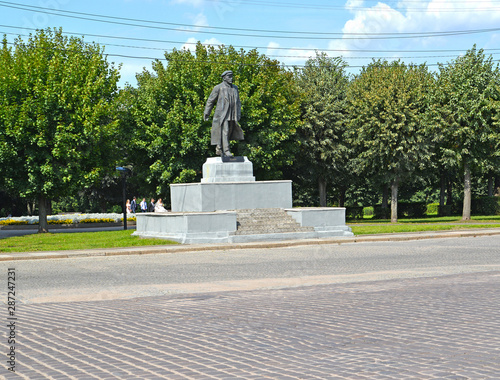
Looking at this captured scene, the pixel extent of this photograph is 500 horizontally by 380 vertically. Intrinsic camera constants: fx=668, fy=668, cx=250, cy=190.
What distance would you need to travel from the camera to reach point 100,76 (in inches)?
1543

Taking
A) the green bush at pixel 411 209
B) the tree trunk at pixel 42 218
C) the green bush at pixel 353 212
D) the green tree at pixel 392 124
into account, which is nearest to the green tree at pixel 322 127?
the green tree at pixel 392 124

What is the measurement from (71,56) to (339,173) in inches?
909

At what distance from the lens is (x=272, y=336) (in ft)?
24.7

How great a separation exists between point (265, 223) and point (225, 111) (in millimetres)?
5127

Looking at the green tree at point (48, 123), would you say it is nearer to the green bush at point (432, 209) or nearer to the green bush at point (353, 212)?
the green bush at point (353, 212)

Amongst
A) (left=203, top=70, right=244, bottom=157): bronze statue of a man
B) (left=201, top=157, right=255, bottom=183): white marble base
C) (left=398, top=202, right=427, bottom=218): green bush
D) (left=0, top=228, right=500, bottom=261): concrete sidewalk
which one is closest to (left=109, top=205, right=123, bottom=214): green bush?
(left=398, top=202, right=427, bottom=218): green bush

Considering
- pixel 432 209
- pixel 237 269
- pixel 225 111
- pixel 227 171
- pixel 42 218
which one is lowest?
pixel 237 269

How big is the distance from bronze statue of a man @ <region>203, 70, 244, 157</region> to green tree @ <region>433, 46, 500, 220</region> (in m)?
21.5

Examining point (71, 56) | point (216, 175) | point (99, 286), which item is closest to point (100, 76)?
point (71, 56)

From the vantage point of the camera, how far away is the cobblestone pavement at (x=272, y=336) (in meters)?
5.99

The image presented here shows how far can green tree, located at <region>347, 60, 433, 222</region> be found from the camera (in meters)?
45.9

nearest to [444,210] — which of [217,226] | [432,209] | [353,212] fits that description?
[432,209]

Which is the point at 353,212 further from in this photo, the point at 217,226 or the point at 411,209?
the point at 217,226

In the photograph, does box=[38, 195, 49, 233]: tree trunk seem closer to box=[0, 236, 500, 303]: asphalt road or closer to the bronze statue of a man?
the bronze statue of a man
